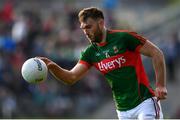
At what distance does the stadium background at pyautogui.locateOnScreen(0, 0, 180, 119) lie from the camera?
20.2m

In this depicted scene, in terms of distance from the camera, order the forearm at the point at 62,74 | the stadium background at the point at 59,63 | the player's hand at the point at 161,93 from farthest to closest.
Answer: the stadium background at the point at 59,63
the forearm at the point at 62,74
the player's hand at the point at 161,93

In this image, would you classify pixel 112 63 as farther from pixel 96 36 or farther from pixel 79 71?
pixel 79 71

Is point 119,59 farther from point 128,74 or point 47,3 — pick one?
point 47,3

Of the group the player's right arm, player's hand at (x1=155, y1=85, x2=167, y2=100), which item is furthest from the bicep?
player's hand at (x1=155, y1=85, x2=167, y2=100)

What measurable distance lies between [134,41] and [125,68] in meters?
0.38

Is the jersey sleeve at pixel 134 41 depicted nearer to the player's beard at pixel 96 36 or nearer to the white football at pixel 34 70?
the player's beard at pixel 96 36

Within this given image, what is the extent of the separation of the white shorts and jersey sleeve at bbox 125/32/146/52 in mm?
689

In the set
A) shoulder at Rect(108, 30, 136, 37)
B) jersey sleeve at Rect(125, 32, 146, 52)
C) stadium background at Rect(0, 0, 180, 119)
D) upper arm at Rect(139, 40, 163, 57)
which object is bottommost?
stadium background at Rect(0, 0, 180, 119)

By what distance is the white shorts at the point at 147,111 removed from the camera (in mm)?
10281

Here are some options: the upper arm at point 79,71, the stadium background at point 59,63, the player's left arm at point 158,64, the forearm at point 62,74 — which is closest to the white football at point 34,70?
the forearm at point 62,74

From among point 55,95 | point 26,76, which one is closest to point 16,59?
point 55,95

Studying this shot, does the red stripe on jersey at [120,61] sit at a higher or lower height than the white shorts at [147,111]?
higher

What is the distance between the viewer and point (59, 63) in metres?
20.7

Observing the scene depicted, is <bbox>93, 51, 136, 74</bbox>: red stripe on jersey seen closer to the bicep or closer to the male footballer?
the male footballer
